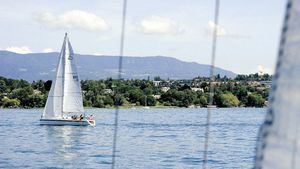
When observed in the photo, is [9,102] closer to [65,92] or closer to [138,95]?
[138,95]

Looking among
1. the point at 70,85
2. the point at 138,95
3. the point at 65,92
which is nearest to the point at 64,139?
the point at 65,92

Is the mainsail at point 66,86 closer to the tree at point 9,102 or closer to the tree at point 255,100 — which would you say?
the tree at point 9,102

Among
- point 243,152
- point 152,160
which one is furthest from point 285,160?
point 243,152

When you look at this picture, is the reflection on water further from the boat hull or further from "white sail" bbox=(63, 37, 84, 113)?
"white sail" bbox=(63, 37, 84, 113)

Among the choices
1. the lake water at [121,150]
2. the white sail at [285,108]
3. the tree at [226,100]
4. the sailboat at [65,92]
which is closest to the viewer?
the white sail at [285,108]

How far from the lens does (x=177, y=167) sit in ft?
108

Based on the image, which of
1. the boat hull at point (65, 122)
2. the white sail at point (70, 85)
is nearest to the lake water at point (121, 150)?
the boat hull at point (65, 122)

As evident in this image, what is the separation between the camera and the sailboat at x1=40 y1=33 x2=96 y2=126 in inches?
2393

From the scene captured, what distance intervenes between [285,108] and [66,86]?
59210 millimetres

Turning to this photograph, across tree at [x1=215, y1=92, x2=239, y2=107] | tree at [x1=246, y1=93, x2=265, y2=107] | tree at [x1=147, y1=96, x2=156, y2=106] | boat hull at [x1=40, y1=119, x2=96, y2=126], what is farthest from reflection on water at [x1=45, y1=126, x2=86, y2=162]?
tree at [x1=215, y1=92, x2=239, y2=107]

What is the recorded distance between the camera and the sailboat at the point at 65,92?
60.8 m

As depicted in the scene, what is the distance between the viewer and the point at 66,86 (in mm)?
61094

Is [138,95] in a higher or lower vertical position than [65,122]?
higher

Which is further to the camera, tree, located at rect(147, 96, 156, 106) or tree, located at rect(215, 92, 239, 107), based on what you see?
A: tree, located at rect(215, 92, 239, 107)
